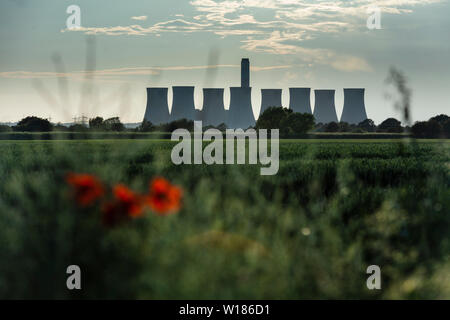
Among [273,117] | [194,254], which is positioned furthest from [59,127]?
[273,117]

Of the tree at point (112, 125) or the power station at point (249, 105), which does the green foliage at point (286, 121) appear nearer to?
the power station at point (249, 105)

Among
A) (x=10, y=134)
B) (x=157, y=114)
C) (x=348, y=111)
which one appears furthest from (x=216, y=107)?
(x=10, y=134)

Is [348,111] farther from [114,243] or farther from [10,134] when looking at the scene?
[114,243]

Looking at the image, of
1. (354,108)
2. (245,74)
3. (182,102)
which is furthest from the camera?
(245,74)

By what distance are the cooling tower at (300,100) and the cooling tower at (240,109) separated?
188 inches

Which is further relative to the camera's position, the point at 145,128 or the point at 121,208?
the point at 145,128

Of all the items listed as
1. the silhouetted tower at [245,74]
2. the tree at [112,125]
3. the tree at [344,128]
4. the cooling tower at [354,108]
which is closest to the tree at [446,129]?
the cooling tower at [354,108]

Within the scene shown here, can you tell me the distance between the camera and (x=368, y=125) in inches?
1745

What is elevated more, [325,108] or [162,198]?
[325,108]

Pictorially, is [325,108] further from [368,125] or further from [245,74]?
[245,74]

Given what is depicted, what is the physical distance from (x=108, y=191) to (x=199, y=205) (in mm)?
463

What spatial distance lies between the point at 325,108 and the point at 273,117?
348 inches

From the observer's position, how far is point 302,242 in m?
2.55
